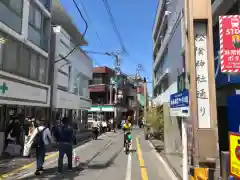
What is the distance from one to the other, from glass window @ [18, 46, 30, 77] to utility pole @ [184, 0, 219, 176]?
442 inches

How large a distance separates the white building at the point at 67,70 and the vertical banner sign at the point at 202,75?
51.2 feet

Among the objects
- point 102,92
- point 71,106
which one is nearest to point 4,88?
point 71,106

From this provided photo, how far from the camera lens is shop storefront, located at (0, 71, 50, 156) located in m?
13.6

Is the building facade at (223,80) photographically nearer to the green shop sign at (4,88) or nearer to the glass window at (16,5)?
the green shop sign at (4,88)

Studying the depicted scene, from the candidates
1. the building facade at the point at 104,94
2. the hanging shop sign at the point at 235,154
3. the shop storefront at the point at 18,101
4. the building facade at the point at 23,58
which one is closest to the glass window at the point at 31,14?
the building facade at the point at 23,58

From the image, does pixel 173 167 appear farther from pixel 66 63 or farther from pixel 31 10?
pixel 66 63

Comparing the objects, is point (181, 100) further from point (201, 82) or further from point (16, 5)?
point (16, 5)

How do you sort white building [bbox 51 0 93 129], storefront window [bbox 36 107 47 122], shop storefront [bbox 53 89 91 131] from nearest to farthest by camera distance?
storefront window [bbox 36 107 47 122], white building [bbox 51 0 93 129], shop storefront [bbox 53 89 91 131]

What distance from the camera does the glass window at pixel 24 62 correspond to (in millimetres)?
16261

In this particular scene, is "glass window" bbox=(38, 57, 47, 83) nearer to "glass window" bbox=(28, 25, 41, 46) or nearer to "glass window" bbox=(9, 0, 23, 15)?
"glass window" bbox=(28, 25, 41, 46)

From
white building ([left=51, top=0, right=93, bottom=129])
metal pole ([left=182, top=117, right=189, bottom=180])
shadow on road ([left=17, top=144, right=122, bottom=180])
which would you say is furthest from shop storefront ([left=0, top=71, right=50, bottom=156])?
metal pole ([left=182, top=117, right=189, bottom=180])

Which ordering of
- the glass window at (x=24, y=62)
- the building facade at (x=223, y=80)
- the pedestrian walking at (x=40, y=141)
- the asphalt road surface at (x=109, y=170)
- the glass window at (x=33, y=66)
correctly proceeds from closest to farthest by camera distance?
the asphalt road surface at (x=109, y=170) → the pedestrian walking at (x=40, y=141) → the building facade at (x=223, y=80) → the glass window at (x=24, y=62) → the glass window at (x=33, y=66)

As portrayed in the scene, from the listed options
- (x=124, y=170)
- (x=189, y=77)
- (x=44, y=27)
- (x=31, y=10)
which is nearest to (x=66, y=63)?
(x=44, y=27)

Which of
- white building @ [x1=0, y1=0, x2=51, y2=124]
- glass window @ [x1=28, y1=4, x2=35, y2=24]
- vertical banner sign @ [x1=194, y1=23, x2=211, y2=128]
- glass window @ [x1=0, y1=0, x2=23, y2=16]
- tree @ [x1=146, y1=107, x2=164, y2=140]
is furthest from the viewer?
tree @ [x1=146, y1=107, x2=164, y2=140]
